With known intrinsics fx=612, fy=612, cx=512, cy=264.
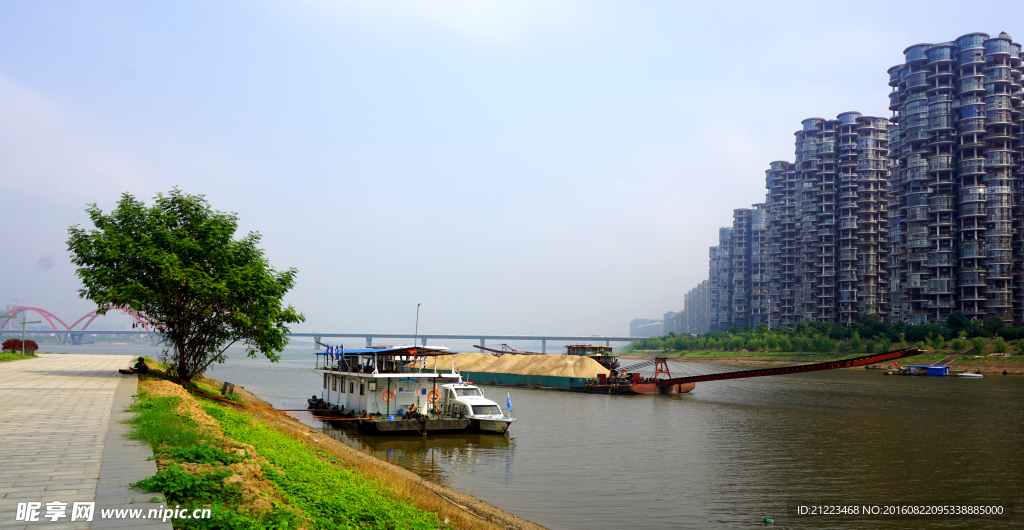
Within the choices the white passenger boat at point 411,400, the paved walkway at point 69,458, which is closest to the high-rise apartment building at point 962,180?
the white passenger boat at point 411,400

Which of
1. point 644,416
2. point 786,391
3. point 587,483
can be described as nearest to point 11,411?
point 587,483

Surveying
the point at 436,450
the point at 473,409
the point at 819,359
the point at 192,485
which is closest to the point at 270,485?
the point at 192,485

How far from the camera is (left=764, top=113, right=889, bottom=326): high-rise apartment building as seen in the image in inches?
6526

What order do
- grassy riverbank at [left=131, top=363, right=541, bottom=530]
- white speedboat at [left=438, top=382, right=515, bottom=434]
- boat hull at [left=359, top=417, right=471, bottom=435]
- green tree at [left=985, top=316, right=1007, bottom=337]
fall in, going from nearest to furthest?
grassy riverbank at [left=131, top=363, right=541, bottom=530] < boat hull at [left=359, top=417, right=471, bottom=435] < white speedboat at [left=438, top=382, right=515, bottom=434] < green tree at [left=985, top=316, right=1007, bottom=337]

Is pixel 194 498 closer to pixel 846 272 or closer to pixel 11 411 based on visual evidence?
pixel 11 411

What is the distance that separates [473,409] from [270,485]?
968 inches

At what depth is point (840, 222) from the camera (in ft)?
566

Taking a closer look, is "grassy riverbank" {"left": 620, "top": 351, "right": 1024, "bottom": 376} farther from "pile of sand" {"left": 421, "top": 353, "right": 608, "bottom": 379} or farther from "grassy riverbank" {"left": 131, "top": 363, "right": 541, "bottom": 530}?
"grassy riverbank" {"left": 131, "top": 363, "right": 541, "bottom": 530}

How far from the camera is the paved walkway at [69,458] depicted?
9039 mm

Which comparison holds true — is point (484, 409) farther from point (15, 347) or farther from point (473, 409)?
point (15, 347)

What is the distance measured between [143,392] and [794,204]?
202633mm

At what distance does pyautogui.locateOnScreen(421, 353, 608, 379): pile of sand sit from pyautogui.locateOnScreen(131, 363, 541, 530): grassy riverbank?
5631 centimetres

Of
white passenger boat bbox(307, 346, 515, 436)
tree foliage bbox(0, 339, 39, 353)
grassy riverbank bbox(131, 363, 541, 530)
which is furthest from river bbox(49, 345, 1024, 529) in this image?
tree foliage bbox(0, 339, 39, 353)

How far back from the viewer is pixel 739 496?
76.6 ft
